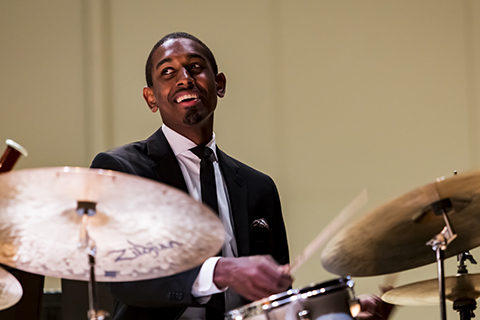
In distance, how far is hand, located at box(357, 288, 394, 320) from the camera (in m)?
1.95

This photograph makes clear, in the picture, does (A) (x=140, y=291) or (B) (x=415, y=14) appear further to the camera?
(B) (x=415, y=14)

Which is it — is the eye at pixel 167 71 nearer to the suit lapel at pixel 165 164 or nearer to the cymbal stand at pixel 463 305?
the suit lapel at pixel 165 164

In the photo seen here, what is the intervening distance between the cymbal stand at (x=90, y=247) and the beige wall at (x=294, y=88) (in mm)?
1996

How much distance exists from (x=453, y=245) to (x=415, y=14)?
6.78 feet

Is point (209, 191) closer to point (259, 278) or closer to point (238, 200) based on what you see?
point (238, 200)

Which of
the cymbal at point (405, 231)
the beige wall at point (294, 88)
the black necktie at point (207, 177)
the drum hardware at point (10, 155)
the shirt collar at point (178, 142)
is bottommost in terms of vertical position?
the cymbal at point (405, 231)

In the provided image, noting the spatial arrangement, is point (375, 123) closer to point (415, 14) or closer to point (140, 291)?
point (415, 14)

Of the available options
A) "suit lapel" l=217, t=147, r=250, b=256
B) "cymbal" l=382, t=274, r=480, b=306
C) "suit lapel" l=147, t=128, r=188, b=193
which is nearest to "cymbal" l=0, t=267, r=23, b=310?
"suit lapel" l=147, t=128, r=188, b=193

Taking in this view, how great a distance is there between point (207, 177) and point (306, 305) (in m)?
0.82

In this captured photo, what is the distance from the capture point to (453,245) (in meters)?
1.80

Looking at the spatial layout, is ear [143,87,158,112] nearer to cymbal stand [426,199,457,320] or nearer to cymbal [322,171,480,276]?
cymbal [322,171,480,276]

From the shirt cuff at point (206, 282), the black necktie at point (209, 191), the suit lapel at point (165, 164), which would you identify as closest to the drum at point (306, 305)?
the shirt cuff at point (206, 282)

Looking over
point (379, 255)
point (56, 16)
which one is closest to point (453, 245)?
point (379, 255)

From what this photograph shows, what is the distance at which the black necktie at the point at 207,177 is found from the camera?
2104mm
